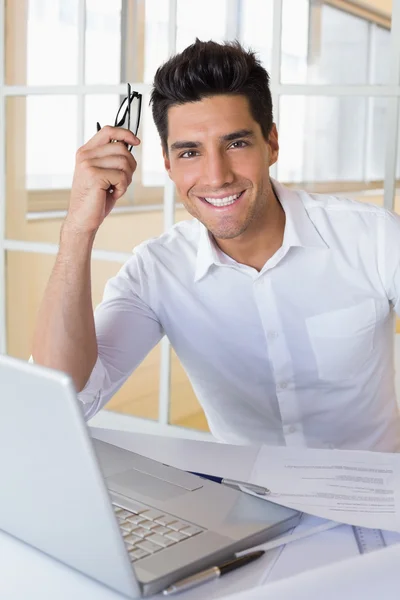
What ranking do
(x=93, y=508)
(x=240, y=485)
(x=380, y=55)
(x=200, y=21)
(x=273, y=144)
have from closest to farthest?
1. (x=93, y=508)
2. (x=240, y=485)
3. (x=273, y=144)
4. (x=380, y=55)
5. (x=200, y=21)

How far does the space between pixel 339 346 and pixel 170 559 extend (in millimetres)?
927

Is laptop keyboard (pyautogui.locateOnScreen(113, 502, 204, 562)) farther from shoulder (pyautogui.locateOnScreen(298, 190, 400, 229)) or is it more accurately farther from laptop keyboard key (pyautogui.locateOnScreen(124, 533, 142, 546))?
shoulder (pyautogui.locateOnScreen(298, 190, 400, 229))

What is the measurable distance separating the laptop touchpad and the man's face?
0.75 meters

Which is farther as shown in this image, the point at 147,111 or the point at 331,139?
the point at 147,111

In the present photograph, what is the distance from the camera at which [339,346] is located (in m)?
1.69

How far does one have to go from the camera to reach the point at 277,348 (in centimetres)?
169

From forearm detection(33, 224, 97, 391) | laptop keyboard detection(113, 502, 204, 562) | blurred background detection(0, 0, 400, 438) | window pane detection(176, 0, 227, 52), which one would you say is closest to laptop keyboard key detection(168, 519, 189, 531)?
laptop keyboard detection(113, 502, 204, 562)

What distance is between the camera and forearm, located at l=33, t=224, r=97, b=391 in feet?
5.03

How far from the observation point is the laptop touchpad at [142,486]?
1.01 metres

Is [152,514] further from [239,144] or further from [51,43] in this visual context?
[51,43]

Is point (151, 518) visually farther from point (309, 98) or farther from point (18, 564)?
point (309, 98)

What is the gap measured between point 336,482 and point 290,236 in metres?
0.69

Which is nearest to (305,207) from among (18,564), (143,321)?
(143,321)

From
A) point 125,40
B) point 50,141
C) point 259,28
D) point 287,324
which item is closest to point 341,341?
point 287,324
